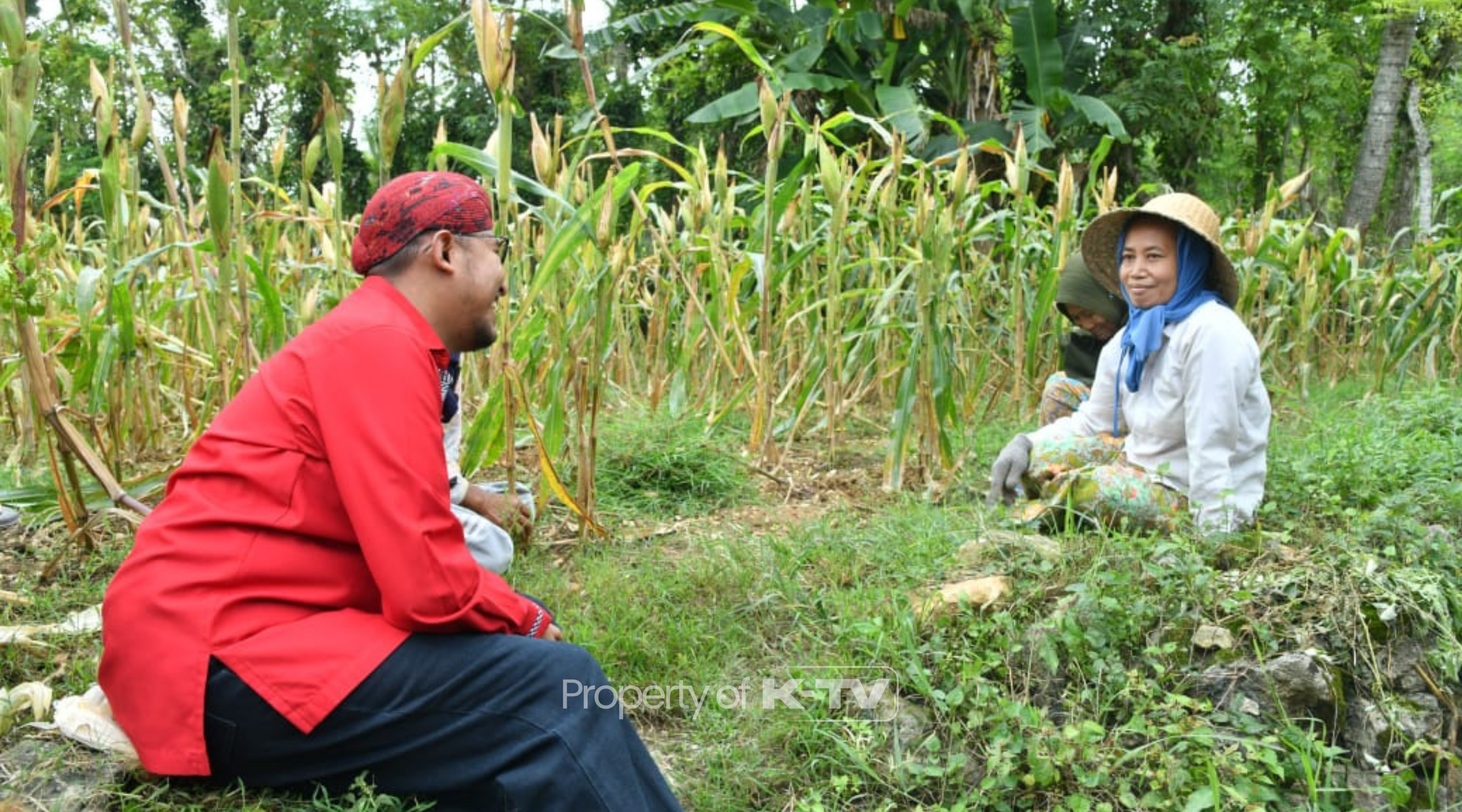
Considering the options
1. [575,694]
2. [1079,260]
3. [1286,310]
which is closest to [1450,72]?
[1286,310]

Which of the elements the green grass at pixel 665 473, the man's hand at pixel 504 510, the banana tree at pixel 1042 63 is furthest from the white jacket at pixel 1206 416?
the banana tree at pixel 1042 63

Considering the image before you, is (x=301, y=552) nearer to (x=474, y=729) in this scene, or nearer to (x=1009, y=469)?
(x=474, y=729)

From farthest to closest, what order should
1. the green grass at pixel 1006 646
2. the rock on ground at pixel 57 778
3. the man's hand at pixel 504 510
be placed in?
the man's hand at pixel 504 510, the green grass at pixel 1006 646, the rock on ground at pixel 57 778

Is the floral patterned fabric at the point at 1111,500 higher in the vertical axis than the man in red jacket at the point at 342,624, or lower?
lower

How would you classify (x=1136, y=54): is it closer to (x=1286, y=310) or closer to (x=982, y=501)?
(x=1286, y=310)

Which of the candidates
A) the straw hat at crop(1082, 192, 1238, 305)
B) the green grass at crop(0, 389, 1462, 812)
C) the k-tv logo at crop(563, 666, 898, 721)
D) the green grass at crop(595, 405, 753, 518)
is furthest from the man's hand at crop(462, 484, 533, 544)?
the straw hat at crop(1082, 192, 1238, 305)

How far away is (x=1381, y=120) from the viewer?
834 centimetres

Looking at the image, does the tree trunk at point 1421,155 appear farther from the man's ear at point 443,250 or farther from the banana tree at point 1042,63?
the man's ear at point 443,250

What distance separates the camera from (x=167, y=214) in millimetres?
3957

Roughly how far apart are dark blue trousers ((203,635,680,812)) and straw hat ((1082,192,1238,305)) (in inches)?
77.4

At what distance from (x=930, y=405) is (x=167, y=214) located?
2.83 metres

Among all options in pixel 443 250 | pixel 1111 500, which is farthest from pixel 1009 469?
pixel 443 250

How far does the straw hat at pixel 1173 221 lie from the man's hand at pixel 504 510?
1764mm

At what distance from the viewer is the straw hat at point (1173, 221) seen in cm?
276
